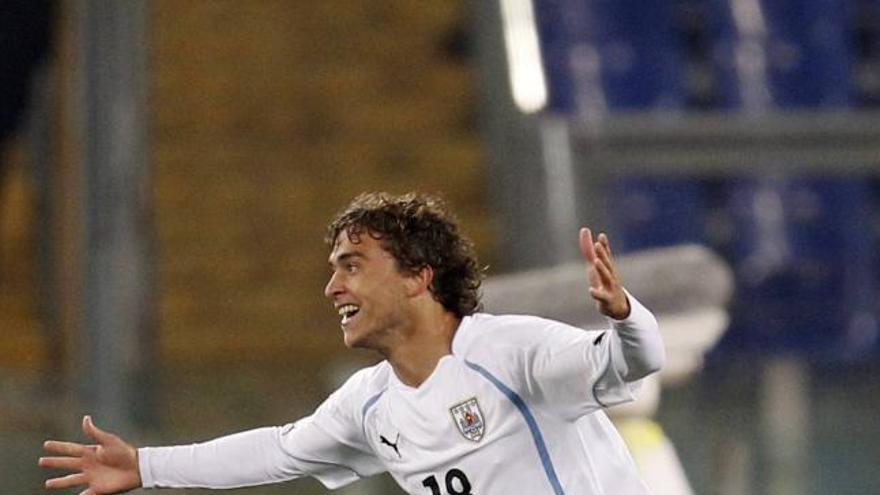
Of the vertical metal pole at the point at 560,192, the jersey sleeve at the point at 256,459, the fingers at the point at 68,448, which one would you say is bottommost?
the jersey sleeve at the point at 256,459

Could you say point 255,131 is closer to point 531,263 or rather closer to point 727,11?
point 727,11

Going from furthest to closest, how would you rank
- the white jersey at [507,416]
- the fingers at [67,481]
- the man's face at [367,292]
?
the fingers at [67,481], the man's face at [367,292], the white jersey at [507,416]

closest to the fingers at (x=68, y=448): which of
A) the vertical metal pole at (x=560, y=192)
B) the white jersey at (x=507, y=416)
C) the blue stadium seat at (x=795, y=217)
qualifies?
the white jersey at (x=507, y=416)

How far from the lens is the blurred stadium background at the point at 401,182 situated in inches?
181

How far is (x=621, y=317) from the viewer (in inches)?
91.4

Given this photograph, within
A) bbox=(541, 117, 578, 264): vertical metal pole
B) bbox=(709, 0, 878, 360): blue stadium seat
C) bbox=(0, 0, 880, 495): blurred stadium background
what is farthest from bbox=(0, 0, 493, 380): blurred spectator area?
bbox=(541, 117, 578, 264): vertical metal pole

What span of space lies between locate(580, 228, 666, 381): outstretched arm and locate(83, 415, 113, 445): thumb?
838mm

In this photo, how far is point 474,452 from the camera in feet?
8.53

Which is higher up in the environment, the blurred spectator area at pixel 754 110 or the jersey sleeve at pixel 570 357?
the blurred spectator area at pixel 754 110

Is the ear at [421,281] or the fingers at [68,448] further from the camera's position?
the fingers at [68,448]

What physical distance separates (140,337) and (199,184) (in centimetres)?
280

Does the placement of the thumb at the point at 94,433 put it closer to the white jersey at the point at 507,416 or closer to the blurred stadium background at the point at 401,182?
the white jersey at the point at 507,416

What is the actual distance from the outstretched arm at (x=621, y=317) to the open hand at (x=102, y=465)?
2.84 feet

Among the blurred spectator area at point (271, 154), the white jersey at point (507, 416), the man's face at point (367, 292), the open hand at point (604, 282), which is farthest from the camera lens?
the blurred spectator area at point (271, 154)
